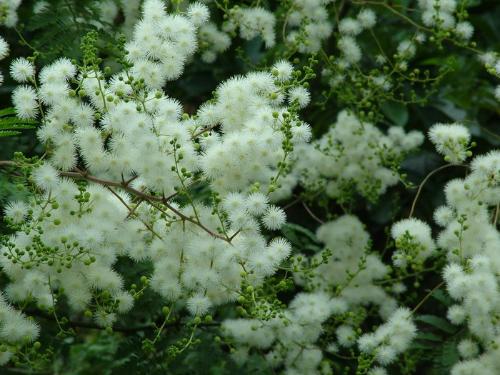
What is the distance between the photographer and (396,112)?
160 inches

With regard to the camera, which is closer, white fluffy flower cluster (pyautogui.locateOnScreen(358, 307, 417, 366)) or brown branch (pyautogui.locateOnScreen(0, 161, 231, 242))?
brown branch (pyautogui.locateOnScreen(0, 161, 231, 242))

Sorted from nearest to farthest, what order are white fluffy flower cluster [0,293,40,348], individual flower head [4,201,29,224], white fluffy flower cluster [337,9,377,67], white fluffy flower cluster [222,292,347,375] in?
white fluffy flower cluster [0,293,40,348], individual flower head [4,201,29,224], white fluffy flower cluster [222,292,347,375], white fluffy flower cluster [337,9,377,67]

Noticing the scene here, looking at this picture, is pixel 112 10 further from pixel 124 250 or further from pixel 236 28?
pixel 124 250

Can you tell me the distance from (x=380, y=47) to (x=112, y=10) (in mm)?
1202

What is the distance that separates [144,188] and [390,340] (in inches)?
43.4

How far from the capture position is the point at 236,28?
351 cm

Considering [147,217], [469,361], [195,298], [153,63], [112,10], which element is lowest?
[195,298]

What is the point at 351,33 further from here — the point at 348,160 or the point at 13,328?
the point at 13,328

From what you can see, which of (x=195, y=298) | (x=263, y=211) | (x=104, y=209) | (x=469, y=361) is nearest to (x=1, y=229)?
(x=104, y=209)

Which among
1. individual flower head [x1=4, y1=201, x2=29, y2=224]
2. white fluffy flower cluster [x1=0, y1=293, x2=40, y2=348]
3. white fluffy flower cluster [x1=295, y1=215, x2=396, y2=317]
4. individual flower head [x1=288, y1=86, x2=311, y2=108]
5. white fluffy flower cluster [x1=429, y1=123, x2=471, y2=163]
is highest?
white fluffy flower cluster [x1=429, y1=123, x2=471, y2=163]

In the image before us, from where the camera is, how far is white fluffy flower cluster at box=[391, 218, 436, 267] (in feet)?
9.84

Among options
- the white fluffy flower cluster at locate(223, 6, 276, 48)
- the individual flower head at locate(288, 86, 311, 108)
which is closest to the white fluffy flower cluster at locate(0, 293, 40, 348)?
the individual flower head at locate(288, 86, 311, 108)

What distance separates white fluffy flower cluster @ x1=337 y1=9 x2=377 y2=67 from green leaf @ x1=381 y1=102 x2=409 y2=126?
15.7 inches

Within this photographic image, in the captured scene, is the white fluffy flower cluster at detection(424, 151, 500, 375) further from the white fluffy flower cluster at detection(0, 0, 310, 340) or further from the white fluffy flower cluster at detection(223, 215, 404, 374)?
the white fluffy flower cluster at detection(0, 0, 310, 340)
